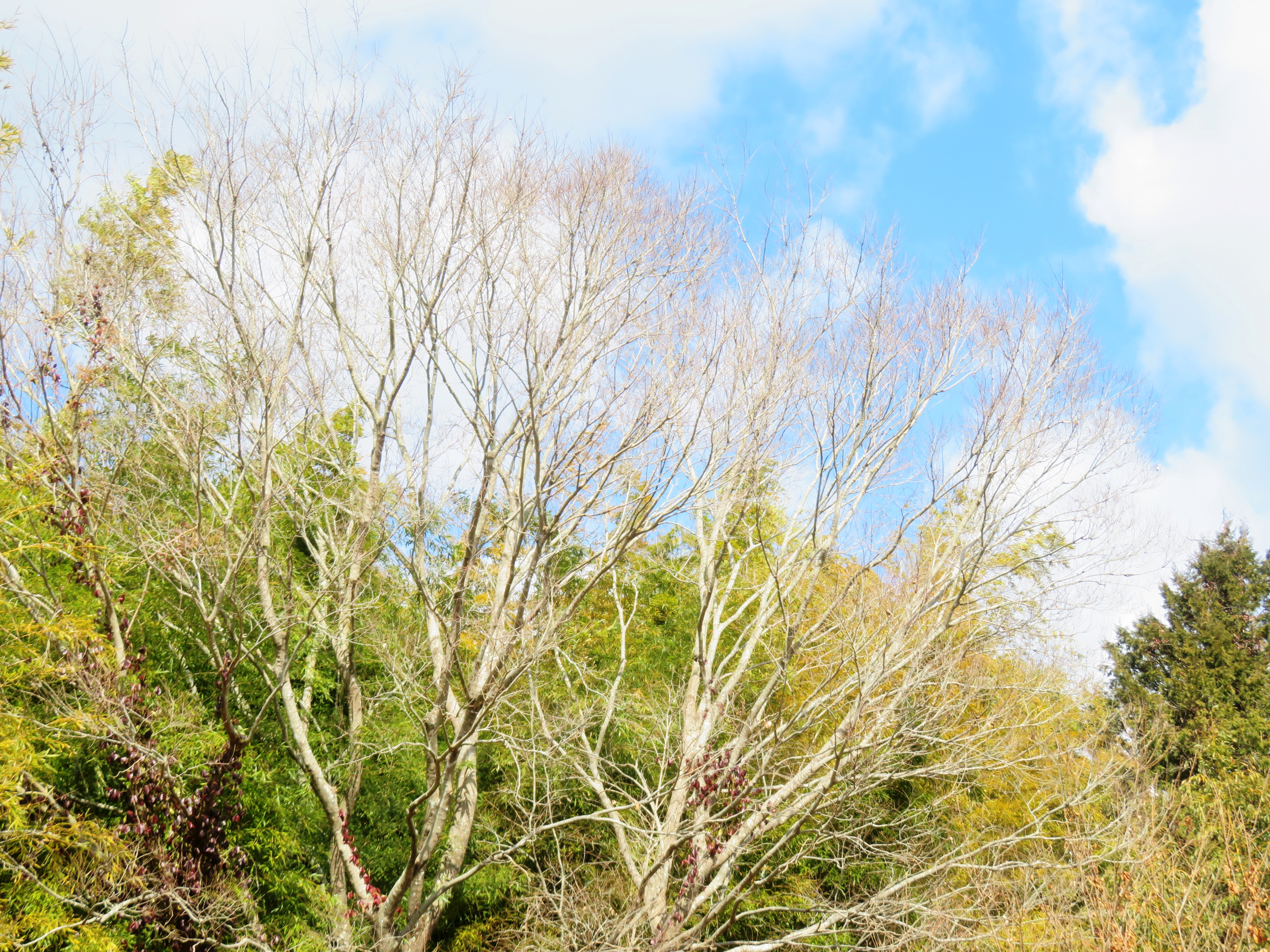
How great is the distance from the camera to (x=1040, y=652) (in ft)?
35.5

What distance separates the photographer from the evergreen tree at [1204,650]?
634 inches

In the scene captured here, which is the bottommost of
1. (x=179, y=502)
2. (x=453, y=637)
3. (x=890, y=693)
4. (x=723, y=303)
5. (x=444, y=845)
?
(x=444, y=845)

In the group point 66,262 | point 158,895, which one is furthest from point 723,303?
point 158,895

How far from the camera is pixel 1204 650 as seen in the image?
59.4 ft

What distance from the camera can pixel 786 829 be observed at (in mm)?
10734

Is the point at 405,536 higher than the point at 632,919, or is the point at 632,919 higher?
the point at 405,536

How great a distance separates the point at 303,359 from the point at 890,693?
681cm

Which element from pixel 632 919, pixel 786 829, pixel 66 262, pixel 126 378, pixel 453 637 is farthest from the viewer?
pixel 786 829

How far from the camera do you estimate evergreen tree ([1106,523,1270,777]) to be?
634 inches

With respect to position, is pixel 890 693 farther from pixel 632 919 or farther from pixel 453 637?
pixel 453 637

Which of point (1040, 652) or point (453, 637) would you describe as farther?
point (1040, 652)

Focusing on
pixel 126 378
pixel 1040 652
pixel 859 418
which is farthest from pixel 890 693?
pixel 126 378

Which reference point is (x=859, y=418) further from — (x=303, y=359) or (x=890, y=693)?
(x=303, y=359)

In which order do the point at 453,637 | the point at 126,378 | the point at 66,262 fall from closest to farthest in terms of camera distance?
1. the point at 453,637
2. the point at 66,262
3. the point at 126,378
